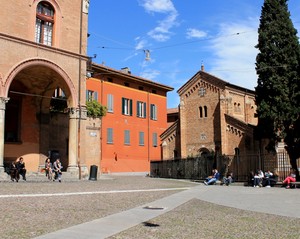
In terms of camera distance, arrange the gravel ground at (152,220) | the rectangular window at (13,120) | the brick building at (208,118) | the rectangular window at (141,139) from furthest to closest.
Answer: the rectangular window at (141,139), the brick building at (208,118), the rectangular window at (13,120), the gravel ground at (152,220)

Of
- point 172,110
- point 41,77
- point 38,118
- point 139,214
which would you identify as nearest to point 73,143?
point 38,118

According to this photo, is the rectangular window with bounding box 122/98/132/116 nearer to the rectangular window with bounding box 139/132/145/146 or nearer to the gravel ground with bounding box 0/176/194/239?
the rectangular window with bounding box 139/132/145/146

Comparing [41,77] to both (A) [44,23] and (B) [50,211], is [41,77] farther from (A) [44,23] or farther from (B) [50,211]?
(B) [50,211]

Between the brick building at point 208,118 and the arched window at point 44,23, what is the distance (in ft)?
68.5

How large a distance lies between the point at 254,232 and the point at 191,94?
3602cm

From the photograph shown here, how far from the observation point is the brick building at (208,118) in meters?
38.6

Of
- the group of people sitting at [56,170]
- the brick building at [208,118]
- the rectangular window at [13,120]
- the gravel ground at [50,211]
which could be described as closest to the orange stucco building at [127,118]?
the brick building at [208,118]

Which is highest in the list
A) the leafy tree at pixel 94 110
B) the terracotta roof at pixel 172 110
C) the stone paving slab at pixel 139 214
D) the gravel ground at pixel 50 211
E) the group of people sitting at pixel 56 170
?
the terracotta roof at pixel 172 110

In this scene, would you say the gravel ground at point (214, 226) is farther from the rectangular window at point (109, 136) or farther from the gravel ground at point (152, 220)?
the rectangular window at point (109, 136)

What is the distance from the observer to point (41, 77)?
25375mm

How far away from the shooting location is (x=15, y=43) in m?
21.7

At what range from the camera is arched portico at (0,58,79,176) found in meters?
24.2

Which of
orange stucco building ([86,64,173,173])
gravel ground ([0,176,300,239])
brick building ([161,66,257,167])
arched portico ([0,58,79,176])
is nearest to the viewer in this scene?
gravel ground ([0,176,300,239])

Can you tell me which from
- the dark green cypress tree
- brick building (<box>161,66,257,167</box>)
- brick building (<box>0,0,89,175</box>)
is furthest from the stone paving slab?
brick building (<box>161,66,257,167</box>)
